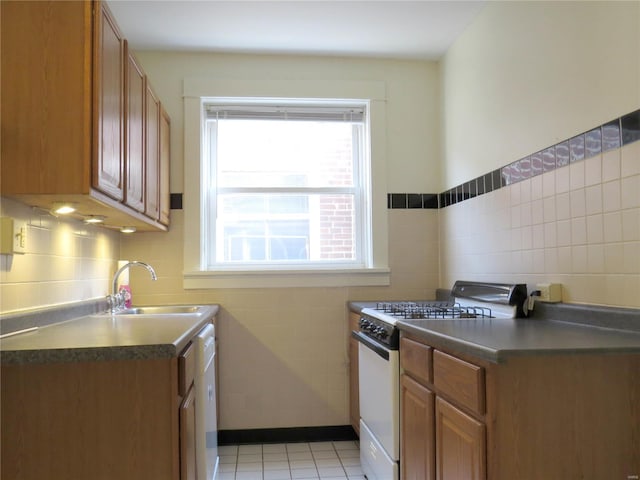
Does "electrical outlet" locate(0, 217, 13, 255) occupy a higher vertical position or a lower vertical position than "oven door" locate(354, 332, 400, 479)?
higher

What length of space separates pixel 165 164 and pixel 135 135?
89cm

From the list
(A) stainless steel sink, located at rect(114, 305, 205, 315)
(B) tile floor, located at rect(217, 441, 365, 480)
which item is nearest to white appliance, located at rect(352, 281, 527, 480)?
(B) tile floor, located at rect(217, 441, 365, 480)

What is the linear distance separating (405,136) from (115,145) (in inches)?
87.3

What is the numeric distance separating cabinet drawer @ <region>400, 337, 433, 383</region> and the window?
1.47 m

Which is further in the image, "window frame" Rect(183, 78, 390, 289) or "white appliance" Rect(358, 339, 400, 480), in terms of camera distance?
"window frame" Rect(183, 78, 390, 289)

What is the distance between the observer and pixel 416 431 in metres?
2.08

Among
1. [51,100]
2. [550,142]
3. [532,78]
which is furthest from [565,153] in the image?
[51,100]

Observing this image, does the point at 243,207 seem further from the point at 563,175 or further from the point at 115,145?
the point at 563,175

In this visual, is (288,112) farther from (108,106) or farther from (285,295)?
(108,106)

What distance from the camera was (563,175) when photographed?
2.18 metres

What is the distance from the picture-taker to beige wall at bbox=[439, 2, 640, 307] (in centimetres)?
185

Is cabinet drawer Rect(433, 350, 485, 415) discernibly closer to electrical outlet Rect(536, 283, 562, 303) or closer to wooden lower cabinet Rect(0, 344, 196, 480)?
electrical outlet Rect(536, 283, 562, 303)

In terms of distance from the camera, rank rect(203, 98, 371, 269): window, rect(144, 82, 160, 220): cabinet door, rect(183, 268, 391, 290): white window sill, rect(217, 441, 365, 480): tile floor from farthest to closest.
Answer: rect(203, 98, 371, 269): window → rect(183, 268, 391, 290): white window sill → rect(217, 441, 365, 480): tile floor → rect(144, 82, 160, 220): cabinet door

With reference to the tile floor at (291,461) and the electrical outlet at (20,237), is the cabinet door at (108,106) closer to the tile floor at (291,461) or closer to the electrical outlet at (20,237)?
the electrical outlet at (20,237)
